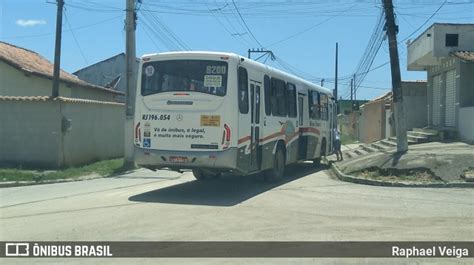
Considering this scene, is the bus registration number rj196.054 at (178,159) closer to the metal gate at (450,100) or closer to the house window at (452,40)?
the house window at (452,40)

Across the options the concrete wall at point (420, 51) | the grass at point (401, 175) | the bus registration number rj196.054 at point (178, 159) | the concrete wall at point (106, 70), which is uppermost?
the concrete wall at point (106, 70)

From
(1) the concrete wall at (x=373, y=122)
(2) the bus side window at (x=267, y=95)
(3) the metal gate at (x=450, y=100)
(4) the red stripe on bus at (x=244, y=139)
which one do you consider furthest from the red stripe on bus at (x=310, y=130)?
(1) the concrete wall at (x=373, y=122)

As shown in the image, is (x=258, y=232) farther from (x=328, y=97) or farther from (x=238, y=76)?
(x=328, y=97)

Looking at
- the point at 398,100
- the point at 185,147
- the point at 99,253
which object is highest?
the point at 398,100

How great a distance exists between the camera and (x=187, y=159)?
12578 mm

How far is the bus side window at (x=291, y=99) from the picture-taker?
16547 mm

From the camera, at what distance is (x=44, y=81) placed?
1166 inches

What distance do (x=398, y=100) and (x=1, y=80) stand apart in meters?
20.7

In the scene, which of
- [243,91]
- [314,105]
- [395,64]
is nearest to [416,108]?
[314,105]

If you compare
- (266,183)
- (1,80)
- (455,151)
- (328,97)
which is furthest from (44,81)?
(455,151)

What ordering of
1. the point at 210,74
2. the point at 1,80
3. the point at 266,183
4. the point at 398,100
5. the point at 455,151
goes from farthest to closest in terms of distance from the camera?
the point at 1,80 → the point at 398,100 → the point at 455,151 → the point at 266,183 → the point at 210,74

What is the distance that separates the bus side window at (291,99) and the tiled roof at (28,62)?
653 inches

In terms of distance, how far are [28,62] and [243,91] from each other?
22523mm

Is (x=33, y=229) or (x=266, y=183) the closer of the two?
(x=33, y=229)
